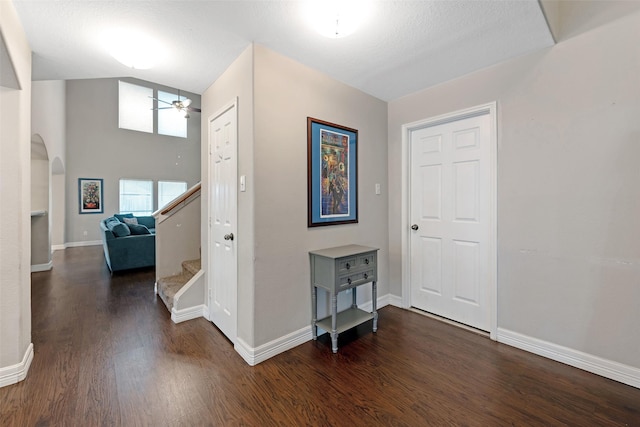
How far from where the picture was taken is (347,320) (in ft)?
7.86

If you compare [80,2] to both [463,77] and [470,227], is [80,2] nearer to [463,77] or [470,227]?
[463,77]

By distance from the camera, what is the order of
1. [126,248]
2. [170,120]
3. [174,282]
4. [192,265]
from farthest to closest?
1. [170,120]
2. [126,248]
3. [192,265]
4. [174,282]

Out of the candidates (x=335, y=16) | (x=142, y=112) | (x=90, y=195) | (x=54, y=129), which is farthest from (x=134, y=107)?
(x=335, y=16)

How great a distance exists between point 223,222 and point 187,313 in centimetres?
107

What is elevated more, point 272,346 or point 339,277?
point 339,277

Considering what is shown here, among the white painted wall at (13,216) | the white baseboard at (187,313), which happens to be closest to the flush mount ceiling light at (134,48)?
the white painted wall at (13,216)

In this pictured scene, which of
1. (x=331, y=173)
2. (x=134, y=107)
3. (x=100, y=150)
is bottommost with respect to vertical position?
(x=331, y=173)

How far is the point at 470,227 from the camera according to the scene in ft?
8.43

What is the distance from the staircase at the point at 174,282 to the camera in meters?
2.96

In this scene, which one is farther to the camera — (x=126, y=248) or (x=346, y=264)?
(x=126, y=248)

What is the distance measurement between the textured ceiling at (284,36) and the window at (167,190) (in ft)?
20.8

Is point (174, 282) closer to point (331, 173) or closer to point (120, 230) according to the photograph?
point (120, 230)

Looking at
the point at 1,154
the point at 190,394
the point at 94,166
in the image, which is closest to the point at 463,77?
the point at 190,394

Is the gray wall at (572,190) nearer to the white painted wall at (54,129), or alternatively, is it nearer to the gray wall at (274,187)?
the gray wall at (274,187)
